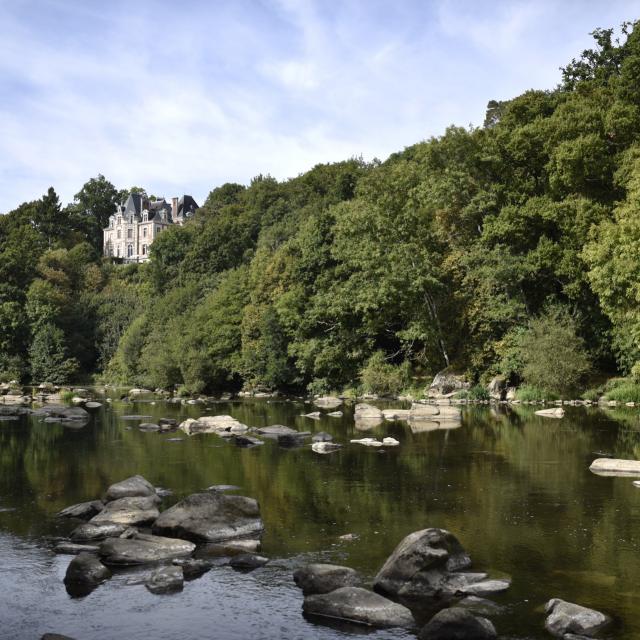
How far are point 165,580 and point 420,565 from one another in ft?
13.9

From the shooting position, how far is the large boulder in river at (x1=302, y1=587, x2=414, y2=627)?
1054 cm

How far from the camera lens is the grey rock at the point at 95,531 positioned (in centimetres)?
1502

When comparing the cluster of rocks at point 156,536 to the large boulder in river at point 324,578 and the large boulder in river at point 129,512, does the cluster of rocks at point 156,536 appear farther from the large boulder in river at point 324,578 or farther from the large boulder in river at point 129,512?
the large boulder in river at point 324,578

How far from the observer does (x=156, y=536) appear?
48.0 ft

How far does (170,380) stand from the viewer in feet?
242

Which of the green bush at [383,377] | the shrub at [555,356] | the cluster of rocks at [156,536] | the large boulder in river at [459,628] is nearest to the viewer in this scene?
the large boulder in river at [459,628]

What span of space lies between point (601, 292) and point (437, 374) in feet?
Result: 58.4

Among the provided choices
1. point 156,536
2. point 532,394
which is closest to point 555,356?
point 532,394

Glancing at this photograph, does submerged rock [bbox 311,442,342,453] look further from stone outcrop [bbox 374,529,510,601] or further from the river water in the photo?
stone outcrop [bbox 374,529,510,601]

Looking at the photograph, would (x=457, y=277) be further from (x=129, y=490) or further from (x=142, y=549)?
(x=142, y=549)

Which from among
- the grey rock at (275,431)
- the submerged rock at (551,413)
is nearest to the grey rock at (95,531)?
the grey rock at (275,431)

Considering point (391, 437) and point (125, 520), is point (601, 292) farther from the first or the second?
point (125, 520)

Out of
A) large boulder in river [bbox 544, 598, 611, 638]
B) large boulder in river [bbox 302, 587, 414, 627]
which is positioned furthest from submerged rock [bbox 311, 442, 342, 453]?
large boulder in river [bbox 544, 598, 611, 638]

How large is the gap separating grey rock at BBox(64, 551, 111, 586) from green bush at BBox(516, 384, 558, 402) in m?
40.5
